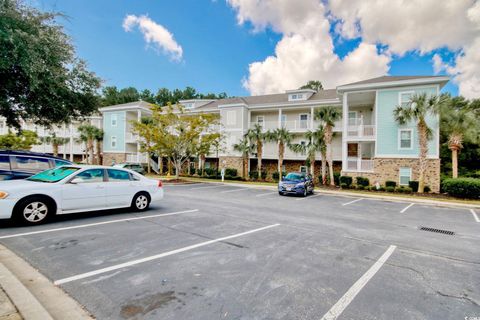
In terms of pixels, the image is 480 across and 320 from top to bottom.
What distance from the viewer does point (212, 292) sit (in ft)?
10.5

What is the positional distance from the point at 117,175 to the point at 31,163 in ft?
12.8

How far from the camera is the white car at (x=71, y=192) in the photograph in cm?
570

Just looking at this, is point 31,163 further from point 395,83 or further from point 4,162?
point 395,83

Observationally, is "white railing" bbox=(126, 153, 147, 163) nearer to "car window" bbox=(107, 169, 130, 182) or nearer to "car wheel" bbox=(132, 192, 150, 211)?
"car wheel" bbox=(132, 192, 150, 211)

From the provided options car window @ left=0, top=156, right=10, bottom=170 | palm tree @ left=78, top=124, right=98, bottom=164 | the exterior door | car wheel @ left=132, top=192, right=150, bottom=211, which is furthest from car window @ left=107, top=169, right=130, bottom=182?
palm tree @ left=78, top=124, right=98, bottom=164

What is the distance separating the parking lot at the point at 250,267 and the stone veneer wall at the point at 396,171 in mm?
12866

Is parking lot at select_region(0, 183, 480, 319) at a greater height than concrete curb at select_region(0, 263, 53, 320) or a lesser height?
lesser

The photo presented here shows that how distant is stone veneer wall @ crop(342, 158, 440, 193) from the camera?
17.8 metres

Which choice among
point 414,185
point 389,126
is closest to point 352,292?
point 414,185

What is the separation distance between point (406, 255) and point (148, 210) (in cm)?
769

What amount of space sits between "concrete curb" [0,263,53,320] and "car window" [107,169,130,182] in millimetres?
4259

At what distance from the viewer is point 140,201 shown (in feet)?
26.7

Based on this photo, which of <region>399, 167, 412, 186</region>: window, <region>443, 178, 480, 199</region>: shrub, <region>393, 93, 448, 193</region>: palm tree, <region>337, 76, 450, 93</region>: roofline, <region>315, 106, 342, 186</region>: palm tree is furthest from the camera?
<region>315, 106, 342, 186</region>: palm tree

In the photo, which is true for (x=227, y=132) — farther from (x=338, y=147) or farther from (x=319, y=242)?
(x=319, y=242)
